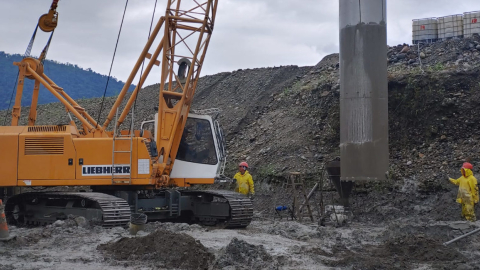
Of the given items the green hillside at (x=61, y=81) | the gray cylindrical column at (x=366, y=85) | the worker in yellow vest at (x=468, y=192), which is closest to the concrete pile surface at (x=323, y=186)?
the worker in yellow vest at (x=468, y=192)

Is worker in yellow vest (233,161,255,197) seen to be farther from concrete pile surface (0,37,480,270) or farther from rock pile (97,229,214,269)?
rock pile (97,229,214,269)

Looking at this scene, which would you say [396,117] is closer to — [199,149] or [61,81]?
[199,149]

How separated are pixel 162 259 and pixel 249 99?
1740cm

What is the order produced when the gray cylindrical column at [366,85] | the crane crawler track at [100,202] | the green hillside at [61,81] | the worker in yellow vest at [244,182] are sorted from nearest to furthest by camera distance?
the crane crawler track at [100,202], the gray cylindrical column at [366,85], the worker in yellow vest at [244,182], the green hillside at [61,81]

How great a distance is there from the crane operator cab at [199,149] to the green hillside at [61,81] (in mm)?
25511

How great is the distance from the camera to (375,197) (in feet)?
50.5

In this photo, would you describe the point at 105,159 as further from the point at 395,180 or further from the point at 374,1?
the point at 395,180

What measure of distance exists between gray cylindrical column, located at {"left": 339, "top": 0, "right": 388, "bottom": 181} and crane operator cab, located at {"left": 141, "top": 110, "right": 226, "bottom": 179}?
3.06 m

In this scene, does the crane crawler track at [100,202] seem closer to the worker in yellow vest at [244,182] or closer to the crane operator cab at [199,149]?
the crane operator cab at [199,149]

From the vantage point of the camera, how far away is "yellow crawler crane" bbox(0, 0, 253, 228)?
464 inches

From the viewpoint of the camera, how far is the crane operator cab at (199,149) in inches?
489

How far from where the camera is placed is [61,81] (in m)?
39.9

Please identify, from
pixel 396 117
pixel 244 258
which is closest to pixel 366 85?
pixel 396 117

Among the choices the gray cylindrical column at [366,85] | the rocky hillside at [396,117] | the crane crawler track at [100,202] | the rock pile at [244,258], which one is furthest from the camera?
the rocky hillside at [396,117]
